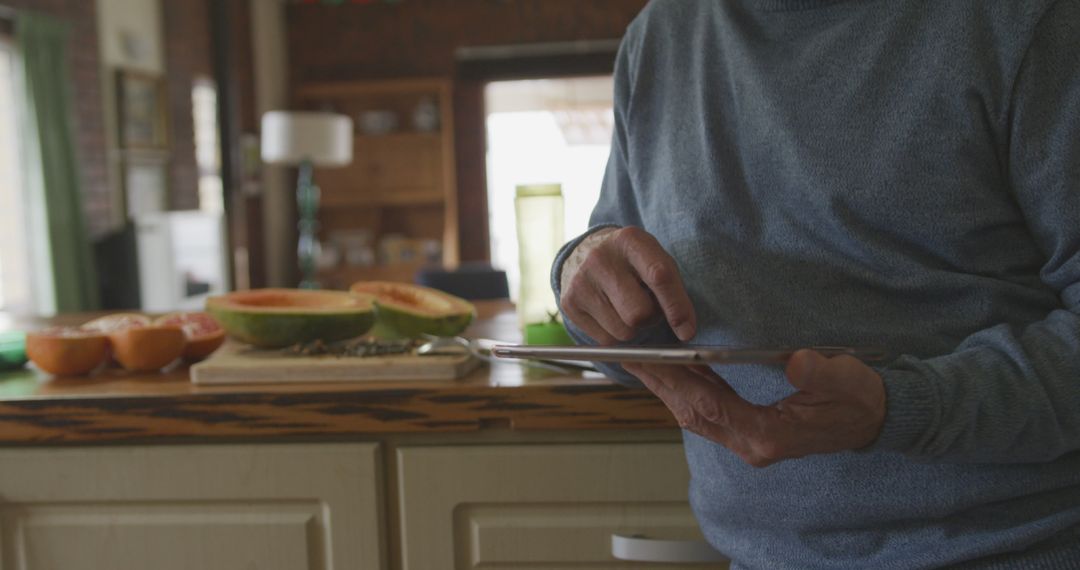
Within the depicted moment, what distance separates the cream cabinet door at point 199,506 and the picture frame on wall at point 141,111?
5.08 metres

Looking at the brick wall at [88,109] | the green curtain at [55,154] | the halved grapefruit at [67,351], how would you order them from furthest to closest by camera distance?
the brick wall at [88,109], the green curtain at [55,154], the halved grapefruit at [67,351]

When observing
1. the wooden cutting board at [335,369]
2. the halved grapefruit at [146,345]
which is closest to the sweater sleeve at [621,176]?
the wooden cutting board at [335,369]

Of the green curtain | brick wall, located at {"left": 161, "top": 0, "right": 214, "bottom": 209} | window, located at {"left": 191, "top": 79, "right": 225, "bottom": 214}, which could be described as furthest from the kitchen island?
window, located at {"left": 191, "top": 79, "right": 225, "bottom": 214}

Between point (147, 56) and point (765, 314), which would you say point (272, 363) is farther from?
point (147, 56)

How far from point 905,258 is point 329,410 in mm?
537

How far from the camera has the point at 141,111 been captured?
19.1 ft

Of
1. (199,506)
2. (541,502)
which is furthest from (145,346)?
(541,502)

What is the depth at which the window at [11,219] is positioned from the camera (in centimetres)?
495

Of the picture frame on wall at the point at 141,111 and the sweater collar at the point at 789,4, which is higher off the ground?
the picture frame on wall at the point at 141,111

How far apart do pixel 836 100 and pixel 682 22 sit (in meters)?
0.20

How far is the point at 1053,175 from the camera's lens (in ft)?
2.19

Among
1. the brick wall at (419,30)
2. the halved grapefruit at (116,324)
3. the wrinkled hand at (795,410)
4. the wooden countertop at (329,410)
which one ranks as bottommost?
the wooden countertop at (329,410)

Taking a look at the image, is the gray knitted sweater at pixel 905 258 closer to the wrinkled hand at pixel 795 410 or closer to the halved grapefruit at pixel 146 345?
the wrinkled hand at pixel 795 410

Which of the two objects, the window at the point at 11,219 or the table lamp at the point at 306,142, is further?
the table lamp at the point at 306,142
